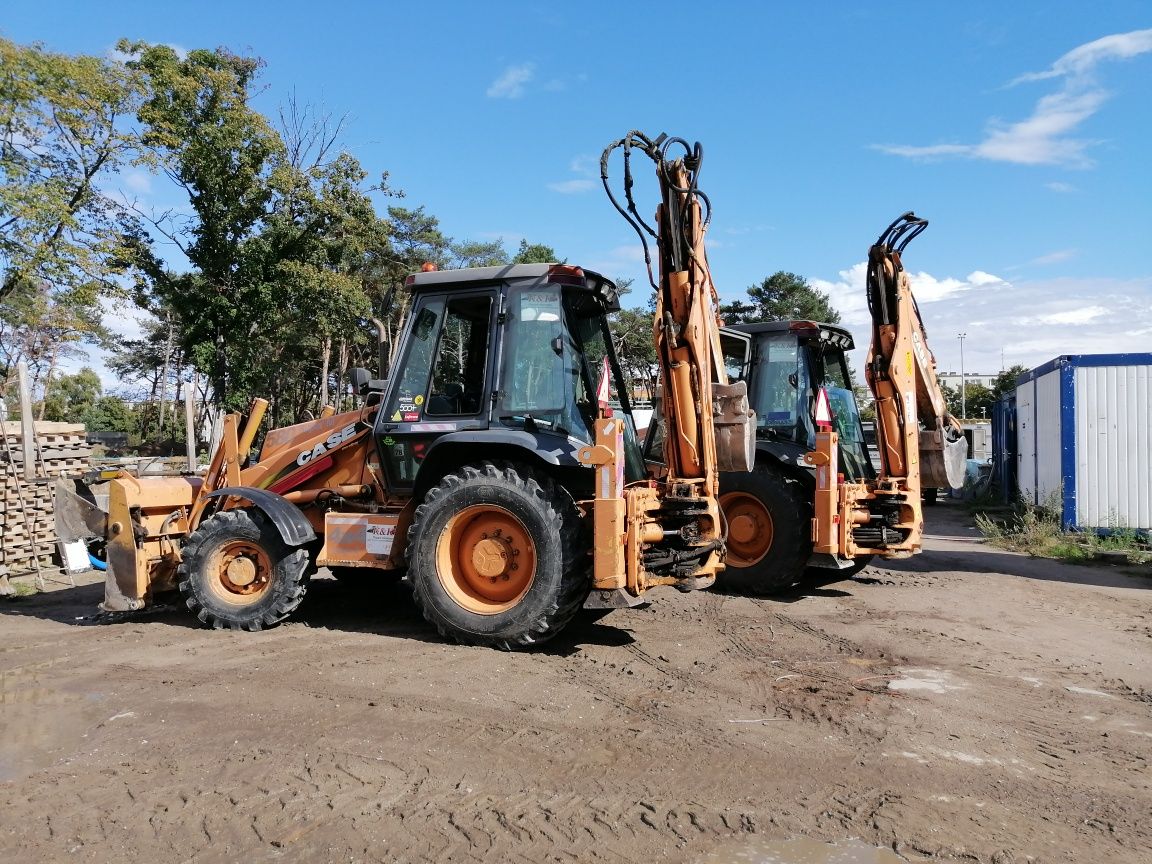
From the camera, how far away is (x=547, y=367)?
228 inches

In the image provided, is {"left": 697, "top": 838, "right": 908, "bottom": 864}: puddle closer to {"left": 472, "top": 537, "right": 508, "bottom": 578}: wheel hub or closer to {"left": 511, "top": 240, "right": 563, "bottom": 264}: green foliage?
{"left": 472, "top": 537, "right": 508, "bottom": 578}: wheel hub

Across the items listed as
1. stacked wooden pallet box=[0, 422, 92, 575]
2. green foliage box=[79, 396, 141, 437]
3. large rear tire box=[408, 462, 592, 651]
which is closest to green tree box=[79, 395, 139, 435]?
green foliage box=[79, 396, 141, 437]

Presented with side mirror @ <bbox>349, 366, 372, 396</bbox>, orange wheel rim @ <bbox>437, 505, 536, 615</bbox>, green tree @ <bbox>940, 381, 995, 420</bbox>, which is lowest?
orange wheel rim @ <bbox>437, 505, 536, 615</bbox>

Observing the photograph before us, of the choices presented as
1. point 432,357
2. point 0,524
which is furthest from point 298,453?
point 0,524

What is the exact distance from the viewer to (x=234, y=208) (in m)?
19.8

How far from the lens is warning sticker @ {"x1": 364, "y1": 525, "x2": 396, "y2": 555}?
603 centimetres

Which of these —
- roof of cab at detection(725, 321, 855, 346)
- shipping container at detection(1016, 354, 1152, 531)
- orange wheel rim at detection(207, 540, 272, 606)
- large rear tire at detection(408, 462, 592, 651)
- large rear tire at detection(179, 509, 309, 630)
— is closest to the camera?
large rear tire at detection(408, 462, 592, 651)

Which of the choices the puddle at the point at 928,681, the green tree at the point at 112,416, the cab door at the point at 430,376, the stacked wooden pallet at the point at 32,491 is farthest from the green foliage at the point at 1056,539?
the green tree at the point at 112,416

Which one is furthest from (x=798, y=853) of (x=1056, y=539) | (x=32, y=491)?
(x=1056, y=539)

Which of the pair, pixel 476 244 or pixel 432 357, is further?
pixel 476 244

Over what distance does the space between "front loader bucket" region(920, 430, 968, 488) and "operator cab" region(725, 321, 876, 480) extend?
2.03 ft

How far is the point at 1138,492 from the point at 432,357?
11.3 meters

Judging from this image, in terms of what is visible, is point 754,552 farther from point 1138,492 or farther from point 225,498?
point 1138,492

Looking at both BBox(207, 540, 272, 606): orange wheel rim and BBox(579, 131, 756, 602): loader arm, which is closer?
BBox(579, 131, 756, 602): loader arm
